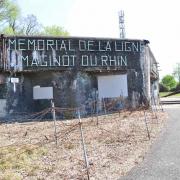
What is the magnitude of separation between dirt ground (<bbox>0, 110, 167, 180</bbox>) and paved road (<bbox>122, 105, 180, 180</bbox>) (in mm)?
289

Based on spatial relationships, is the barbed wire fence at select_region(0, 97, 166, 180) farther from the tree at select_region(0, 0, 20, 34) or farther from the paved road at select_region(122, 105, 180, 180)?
the tree at select_region(0, 0, 20, 34)

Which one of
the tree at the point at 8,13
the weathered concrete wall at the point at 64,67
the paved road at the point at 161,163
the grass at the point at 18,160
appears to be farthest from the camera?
the tree at the point at 8,13

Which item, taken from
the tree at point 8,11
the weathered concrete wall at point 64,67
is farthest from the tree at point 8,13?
the weathered concrete wall at point 64,67

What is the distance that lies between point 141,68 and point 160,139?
13.2 m

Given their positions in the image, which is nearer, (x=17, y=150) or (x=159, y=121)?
(x=17, y=150)

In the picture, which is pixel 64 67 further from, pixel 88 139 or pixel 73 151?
pixel 73 151

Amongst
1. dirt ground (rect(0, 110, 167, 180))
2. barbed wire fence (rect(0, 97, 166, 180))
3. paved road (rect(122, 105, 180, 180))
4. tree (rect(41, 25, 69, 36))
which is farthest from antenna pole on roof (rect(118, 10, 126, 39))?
paved road (rect(122, 105, 180, 180))

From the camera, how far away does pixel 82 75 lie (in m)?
26.2

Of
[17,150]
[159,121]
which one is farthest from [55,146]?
Answer: [159,121]

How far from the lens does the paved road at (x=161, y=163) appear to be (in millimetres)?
9703

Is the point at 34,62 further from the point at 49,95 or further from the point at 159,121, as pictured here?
the point at 159,121

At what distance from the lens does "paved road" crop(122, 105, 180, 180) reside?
9.70 meters

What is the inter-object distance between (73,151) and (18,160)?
2038 millimetres

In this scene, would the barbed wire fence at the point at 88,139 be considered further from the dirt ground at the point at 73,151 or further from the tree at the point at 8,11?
the tree at the point at 8,11
